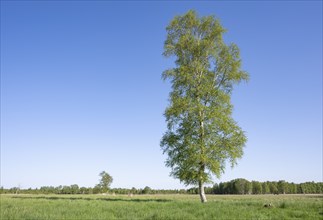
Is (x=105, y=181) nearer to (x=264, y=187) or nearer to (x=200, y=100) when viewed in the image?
(x=264, y=187)

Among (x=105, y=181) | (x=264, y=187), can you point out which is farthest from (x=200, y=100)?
(x=264, y=187)

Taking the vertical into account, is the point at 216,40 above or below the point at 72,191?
above

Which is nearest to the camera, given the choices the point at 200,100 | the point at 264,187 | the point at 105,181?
the point at 200,100

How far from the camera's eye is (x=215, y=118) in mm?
25703

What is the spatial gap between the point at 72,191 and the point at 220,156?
→ 115 meters

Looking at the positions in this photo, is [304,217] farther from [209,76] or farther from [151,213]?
[209,76]

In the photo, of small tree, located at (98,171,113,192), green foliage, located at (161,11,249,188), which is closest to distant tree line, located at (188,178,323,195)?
small tree, located at (98,171,113,192)

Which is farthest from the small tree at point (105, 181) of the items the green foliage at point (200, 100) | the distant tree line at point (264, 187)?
the green foliage at point (200, 100)

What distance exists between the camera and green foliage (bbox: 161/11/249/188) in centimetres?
2538

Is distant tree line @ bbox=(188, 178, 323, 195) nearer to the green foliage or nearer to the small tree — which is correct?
the small tree

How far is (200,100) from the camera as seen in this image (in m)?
27.1

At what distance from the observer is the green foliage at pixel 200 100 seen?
25375mm

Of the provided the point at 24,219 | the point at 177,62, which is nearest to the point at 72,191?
the point at 177,62

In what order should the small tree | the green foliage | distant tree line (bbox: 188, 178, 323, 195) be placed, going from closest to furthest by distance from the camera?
the green foliage → the small tree → distant tree line (bbox: 188, 178, 323, 195)
